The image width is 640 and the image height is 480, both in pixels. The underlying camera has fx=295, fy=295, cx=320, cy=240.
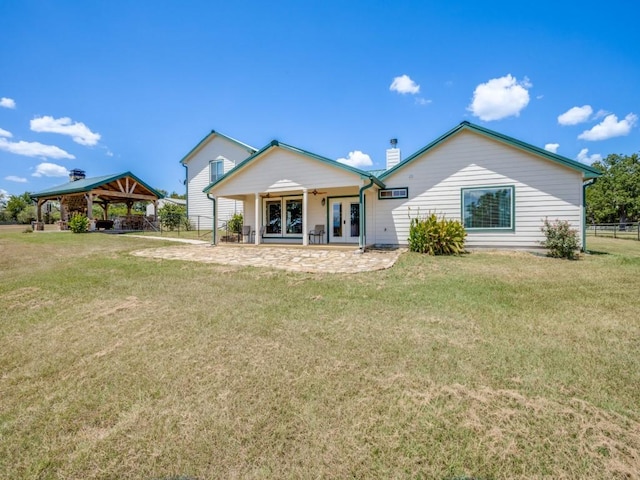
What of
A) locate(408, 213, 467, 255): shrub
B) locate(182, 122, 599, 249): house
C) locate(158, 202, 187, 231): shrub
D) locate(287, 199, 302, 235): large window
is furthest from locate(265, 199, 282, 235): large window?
locate(158, 202, 187, 231): shrub

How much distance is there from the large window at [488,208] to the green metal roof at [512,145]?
1.45 m

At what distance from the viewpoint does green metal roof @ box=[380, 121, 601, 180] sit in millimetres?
9844

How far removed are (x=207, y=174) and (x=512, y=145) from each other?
62.3 ft

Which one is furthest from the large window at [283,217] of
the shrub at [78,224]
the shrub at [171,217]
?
the shrub at [78,224]

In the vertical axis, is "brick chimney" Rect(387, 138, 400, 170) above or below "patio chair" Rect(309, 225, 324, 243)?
above

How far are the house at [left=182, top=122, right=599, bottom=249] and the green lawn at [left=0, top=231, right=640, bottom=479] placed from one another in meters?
5.81

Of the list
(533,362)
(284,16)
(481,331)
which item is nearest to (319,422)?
(533,362)

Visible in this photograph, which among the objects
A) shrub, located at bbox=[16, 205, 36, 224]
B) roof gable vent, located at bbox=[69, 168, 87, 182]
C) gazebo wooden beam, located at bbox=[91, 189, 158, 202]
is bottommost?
shrub, located at bbox=[16, 205, 36, 224]

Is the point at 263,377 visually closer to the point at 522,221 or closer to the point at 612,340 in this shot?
the point at 612,340

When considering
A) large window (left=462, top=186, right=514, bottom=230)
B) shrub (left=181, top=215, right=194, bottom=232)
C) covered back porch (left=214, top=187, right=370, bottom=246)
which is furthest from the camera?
shrub (left=181, top=215, right=194, bottom=232)

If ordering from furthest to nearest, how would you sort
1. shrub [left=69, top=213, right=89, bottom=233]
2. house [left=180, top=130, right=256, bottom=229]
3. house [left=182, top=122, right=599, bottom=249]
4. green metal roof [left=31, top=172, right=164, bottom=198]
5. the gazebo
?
house [left=180, top=130, right=256, bottom=229] < the gazebo < green metal roof [left=31, top=172, right=164, bottom=198] < shrub [left=69, top=213, right=89, bottom=233] < house [left=182, top=122, right=599, bottom=249]

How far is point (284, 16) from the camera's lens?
449 inches

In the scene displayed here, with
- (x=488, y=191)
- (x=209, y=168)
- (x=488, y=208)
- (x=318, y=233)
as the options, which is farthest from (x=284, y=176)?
(x=209, y=168)

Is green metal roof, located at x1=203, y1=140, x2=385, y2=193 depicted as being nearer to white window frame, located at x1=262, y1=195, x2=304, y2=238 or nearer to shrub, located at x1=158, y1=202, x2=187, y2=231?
white window frame, located at x1=262, y1=195, x2=304, y2=238
